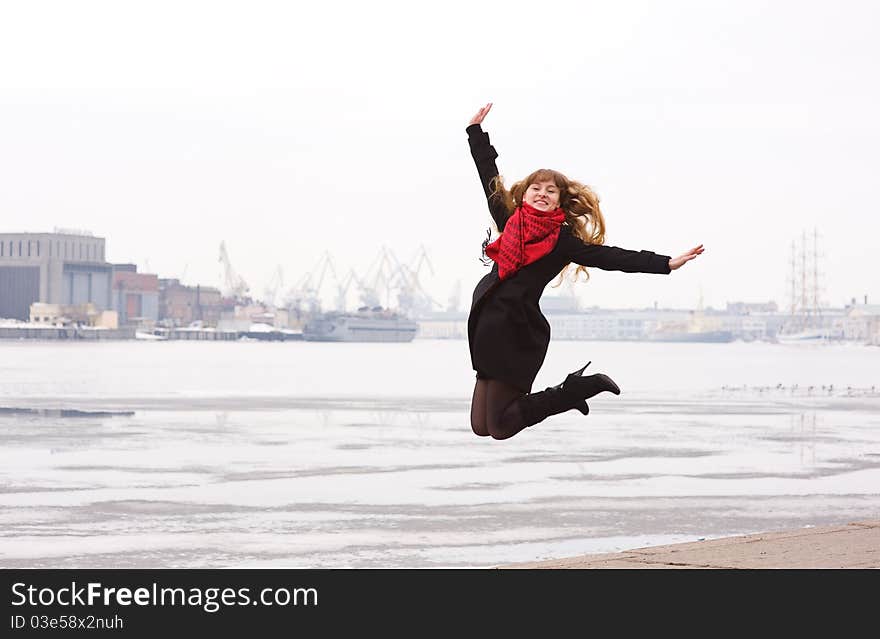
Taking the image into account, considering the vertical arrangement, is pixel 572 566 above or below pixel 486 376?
below

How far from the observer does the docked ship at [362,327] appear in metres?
183

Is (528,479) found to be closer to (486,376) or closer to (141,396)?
(486,376)

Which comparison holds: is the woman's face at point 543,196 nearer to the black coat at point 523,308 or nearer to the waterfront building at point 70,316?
the black coat at point 523,308

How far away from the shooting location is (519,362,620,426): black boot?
16.8 ft

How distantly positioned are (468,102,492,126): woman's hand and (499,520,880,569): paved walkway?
2089 mm

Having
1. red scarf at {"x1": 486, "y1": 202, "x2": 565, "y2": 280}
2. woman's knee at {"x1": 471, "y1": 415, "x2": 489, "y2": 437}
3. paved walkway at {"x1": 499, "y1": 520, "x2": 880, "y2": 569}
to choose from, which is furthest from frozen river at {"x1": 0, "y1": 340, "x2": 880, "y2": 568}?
red scarf at {"x1": 486, "y1": 202, "x2": 565, "y2": 280}

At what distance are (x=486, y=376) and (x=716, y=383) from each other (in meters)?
40.0

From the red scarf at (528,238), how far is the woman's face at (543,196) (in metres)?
0.03

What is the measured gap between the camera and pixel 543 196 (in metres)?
5.12

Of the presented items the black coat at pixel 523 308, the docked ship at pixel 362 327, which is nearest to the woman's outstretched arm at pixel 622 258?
the black coat at pixel 523 308

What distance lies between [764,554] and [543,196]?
8.16 ft

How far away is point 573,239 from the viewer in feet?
16.6

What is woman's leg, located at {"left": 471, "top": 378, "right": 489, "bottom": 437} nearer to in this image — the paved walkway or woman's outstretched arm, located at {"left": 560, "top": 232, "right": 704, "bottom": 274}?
woman's outstretched arm, located at {"left": 560, "top": 232, "right": 704, "bottom": 274}

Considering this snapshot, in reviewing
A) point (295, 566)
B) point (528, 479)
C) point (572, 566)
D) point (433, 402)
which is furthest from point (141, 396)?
point (572, 566)
